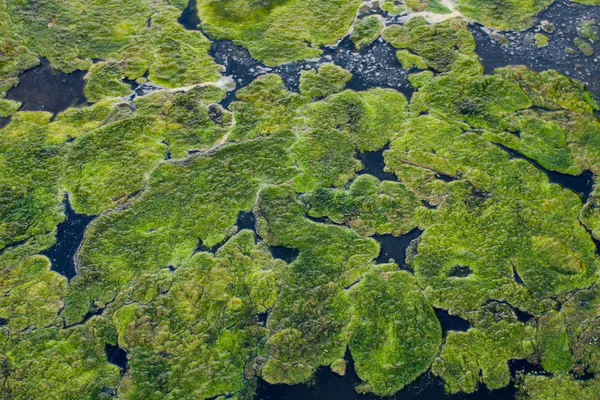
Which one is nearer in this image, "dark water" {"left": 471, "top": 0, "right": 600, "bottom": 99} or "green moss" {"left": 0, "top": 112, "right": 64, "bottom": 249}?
"green moss" {"left": 0, "top": 112, "right": 64, "bottom": 249}

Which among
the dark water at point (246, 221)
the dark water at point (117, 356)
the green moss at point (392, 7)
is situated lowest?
the dark water at point (117, 356)

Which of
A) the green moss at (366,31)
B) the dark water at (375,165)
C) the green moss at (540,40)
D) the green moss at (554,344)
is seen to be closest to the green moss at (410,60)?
the green moss at (366,31)

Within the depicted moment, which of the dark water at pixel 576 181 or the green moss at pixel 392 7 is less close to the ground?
the green moss at pixel 392 7

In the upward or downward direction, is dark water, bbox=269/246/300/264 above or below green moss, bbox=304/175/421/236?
below

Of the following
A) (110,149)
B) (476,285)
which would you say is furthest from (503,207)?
(110,149)

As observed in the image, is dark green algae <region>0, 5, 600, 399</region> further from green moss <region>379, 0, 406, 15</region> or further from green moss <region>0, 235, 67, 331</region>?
green moss <region>379, 0, 406, 15</region>

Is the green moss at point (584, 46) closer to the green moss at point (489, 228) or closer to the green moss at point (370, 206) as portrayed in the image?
the green moss at point (489, 228)

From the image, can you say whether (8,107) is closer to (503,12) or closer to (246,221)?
(246,221)

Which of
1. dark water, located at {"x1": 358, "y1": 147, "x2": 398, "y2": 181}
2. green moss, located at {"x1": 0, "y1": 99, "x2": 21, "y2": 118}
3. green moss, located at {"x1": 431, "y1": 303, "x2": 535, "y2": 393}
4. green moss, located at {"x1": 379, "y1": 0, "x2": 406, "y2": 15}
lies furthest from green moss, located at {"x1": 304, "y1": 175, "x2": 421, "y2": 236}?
green moss, located at {"x1": 0, "y1": 99, "x2": 21, "y2": 118}
